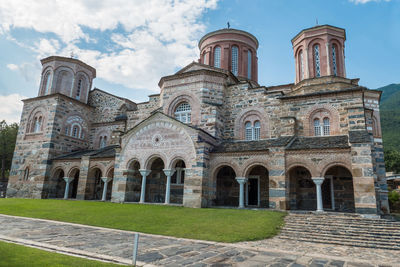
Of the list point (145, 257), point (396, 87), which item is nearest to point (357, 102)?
point (145, 257)

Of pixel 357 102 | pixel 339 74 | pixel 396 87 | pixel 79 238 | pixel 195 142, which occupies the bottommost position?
pixel 79 238

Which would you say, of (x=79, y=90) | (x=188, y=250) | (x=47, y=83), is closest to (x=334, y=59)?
(x=188, y=250)

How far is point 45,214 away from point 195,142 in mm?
9043

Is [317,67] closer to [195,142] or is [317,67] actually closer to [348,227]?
[195,142]

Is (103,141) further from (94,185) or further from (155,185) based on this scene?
(155,185)

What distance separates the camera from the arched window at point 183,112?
21.0 m

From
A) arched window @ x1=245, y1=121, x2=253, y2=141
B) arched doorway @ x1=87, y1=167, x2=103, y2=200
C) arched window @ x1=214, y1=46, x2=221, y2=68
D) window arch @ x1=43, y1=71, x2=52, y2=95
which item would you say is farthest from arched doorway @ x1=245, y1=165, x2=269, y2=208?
window arch @ x1=43, y1=71, x2=52, y2=95

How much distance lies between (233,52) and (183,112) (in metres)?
9.44

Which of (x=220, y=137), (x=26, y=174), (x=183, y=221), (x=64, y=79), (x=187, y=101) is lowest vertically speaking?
(x=183, y=221)

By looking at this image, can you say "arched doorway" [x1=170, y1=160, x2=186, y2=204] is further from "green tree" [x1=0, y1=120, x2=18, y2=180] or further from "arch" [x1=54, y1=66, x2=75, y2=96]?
"green tree" [x1=0, y1=120, x2=18, y2=180]

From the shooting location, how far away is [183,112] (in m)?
21.3

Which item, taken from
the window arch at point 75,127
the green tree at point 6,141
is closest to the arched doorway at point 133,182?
the window arch at point 75,127

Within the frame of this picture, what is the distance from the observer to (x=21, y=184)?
24219 millimetres

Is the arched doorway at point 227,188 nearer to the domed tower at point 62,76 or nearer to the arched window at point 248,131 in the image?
the arched window at point 248,131
